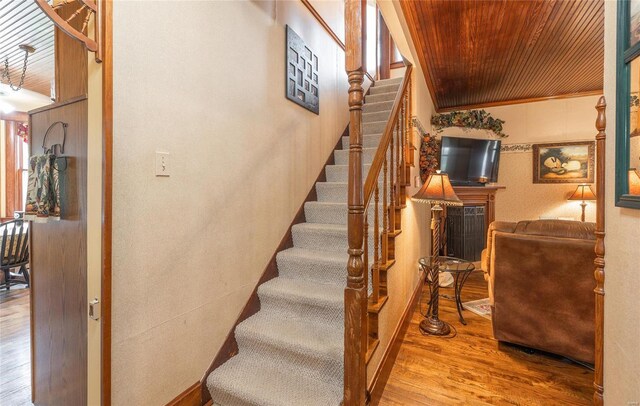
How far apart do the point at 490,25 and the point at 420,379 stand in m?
3.12

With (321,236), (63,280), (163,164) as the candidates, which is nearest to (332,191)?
(321,236)

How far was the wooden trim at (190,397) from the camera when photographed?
151 cm

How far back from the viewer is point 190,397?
1576 mm

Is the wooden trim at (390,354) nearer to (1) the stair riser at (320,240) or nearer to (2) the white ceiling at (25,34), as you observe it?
(1) the stair riser at (320,240)

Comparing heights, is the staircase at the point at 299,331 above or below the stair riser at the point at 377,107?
below

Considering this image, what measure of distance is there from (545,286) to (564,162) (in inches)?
140

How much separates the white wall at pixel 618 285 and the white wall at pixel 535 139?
4.07m

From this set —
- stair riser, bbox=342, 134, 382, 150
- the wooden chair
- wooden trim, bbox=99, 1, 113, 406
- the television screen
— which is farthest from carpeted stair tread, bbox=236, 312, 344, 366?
the television screen

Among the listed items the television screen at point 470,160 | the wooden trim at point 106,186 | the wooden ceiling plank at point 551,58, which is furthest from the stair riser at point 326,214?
the television screen at point 470,160

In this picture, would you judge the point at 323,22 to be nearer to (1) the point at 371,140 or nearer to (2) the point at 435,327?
(1) the point at 371,140

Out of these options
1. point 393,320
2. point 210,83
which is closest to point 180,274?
point 210,83

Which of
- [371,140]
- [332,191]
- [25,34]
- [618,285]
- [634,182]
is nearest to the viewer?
[634,182]

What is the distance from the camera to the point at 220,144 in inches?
69.3

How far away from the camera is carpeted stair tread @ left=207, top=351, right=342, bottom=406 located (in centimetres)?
148
